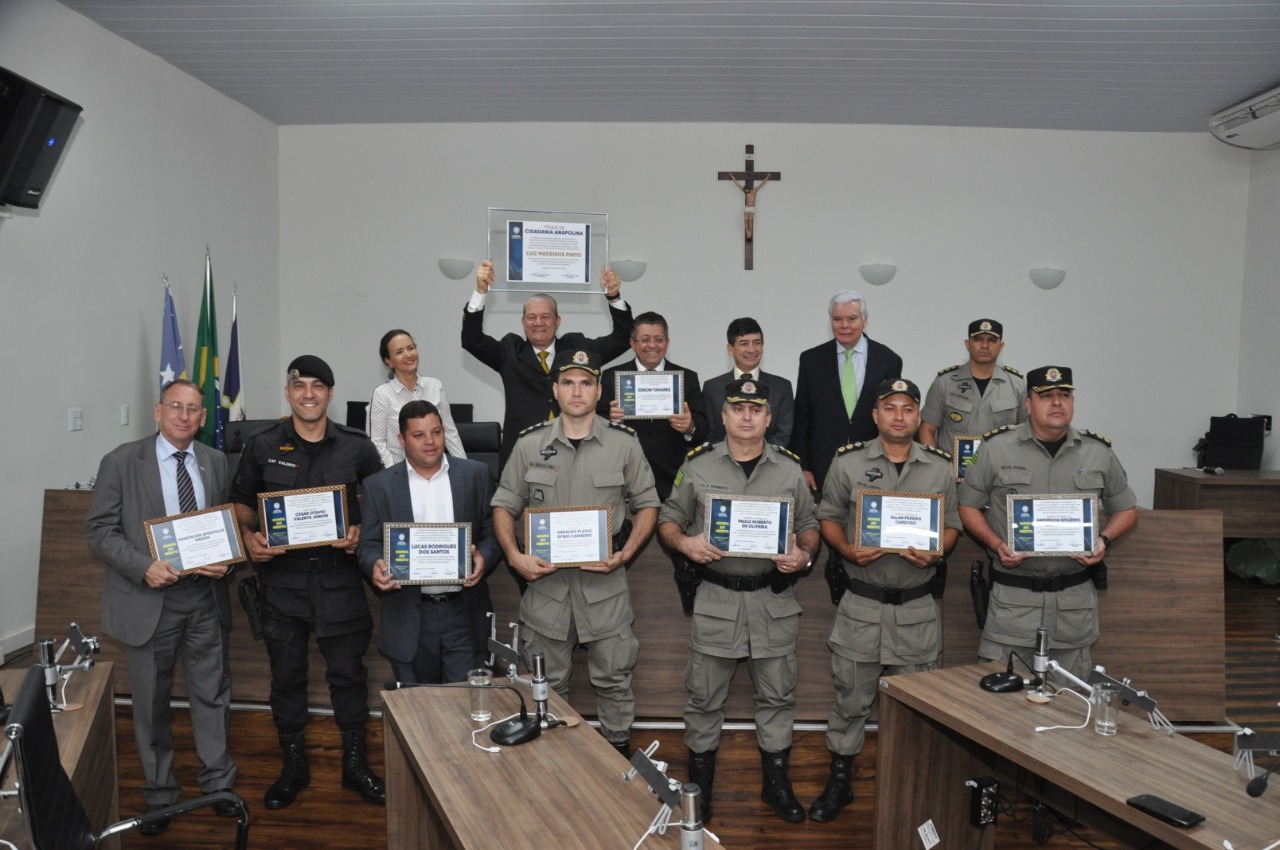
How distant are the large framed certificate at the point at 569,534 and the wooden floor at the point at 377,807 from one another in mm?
1131

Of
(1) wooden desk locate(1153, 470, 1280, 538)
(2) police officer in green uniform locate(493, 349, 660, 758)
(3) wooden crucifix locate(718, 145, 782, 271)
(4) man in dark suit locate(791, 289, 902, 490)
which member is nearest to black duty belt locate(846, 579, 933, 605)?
(2) police officer in green uniform locate(493, 349, 660, 758)

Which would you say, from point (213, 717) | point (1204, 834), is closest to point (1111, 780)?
point (1204, 834)

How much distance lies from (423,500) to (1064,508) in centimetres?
249

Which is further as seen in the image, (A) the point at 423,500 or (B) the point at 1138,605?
(B) the point at 1138,605

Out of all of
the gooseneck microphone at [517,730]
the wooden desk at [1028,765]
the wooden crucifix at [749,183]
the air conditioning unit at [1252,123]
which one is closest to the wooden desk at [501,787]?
the gooseneck microphone at [517,730]

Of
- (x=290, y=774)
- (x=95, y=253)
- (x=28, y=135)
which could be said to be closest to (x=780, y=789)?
(x=290, y=774)

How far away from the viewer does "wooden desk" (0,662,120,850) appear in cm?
249

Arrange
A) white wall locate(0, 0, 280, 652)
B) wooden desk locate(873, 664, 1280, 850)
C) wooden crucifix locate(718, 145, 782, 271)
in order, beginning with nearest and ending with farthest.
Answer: wooden desk locate(873, 664, 1280, 850) → white wall locate(0, 0, 280, 652) → wooden crucifix locate(718, 145, 782, 271)

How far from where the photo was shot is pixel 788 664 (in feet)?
11.7

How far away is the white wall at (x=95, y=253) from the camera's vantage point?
16.0 feet

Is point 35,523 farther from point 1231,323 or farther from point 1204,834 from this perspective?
point 1231,323

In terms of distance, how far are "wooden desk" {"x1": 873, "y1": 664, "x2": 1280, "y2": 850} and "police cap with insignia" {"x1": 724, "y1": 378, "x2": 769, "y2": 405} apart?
110cm

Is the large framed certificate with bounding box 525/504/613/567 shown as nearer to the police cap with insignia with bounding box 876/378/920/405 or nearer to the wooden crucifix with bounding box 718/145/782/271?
the police cap with insignia with bounding box 876/378/920/405

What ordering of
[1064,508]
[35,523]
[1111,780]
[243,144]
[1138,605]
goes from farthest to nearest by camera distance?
[243,144] → [35,523] → [1138,605] → [1064,508] → [1111,780]
